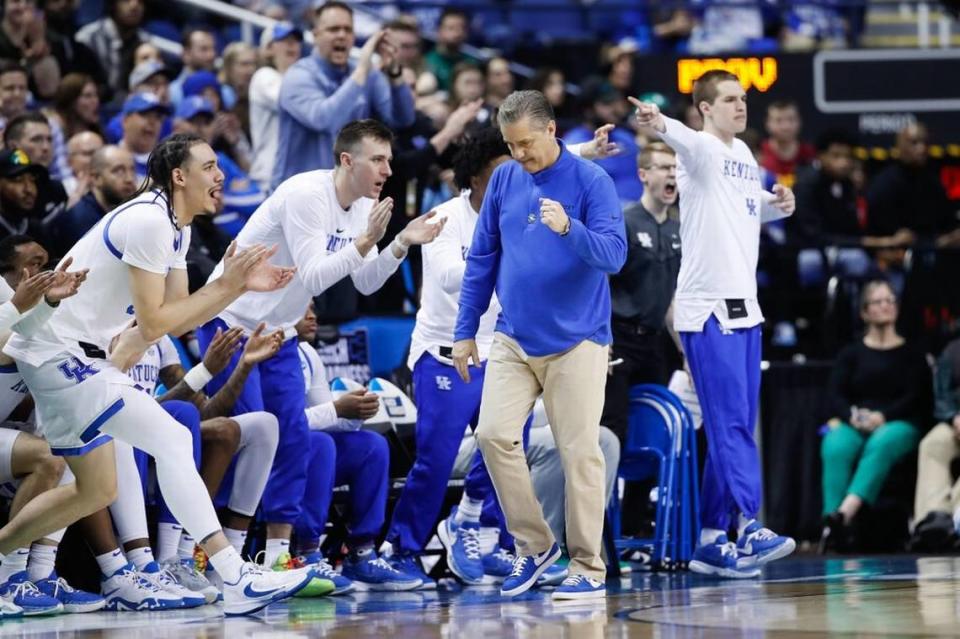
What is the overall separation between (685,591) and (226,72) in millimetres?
7189

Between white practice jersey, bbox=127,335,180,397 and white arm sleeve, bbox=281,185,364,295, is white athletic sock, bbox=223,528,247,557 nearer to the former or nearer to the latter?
white practice jersey, bbox=127,335,180,397

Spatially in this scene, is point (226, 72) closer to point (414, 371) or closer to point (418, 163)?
point (418, 163)

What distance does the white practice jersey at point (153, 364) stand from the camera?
8.80m

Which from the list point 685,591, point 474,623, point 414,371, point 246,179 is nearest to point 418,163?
point 246,179

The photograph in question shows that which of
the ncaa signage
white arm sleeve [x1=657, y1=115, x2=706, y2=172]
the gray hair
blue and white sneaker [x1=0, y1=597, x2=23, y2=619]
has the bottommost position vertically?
blue and white sneaker [x1=0, y1=597, x2=23, y2=619]

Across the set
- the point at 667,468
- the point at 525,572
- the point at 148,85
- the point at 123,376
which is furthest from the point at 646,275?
the point at 148,85

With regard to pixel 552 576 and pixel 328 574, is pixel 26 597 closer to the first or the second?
pixel 328 574

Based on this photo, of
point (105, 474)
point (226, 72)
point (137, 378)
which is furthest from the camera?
point (226, 72)

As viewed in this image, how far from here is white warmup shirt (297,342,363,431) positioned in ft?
31.6

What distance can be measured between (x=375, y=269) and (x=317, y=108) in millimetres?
2941

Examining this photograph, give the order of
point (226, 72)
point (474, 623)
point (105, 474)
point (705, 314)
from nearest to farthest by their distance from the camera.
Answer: point (474, 623), point (105, 474), point (705, 314), point (226, 72)

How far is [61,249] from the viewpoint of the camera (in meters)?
10.3

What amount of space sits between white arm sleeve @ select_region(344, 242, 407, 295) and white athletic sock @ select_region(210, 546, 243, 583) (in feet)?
5.69

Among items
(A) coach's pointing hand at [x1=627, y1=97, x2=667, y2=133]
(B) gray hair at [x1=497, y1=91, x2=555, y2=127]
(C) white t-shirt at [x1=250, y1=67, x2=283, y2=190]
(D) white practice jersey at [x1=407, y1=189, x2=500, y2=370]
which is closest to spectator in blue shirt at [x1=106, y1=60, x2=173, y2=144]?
(C) white t-shirt at [x1=250, y1=67, x2=283, y2=190]
